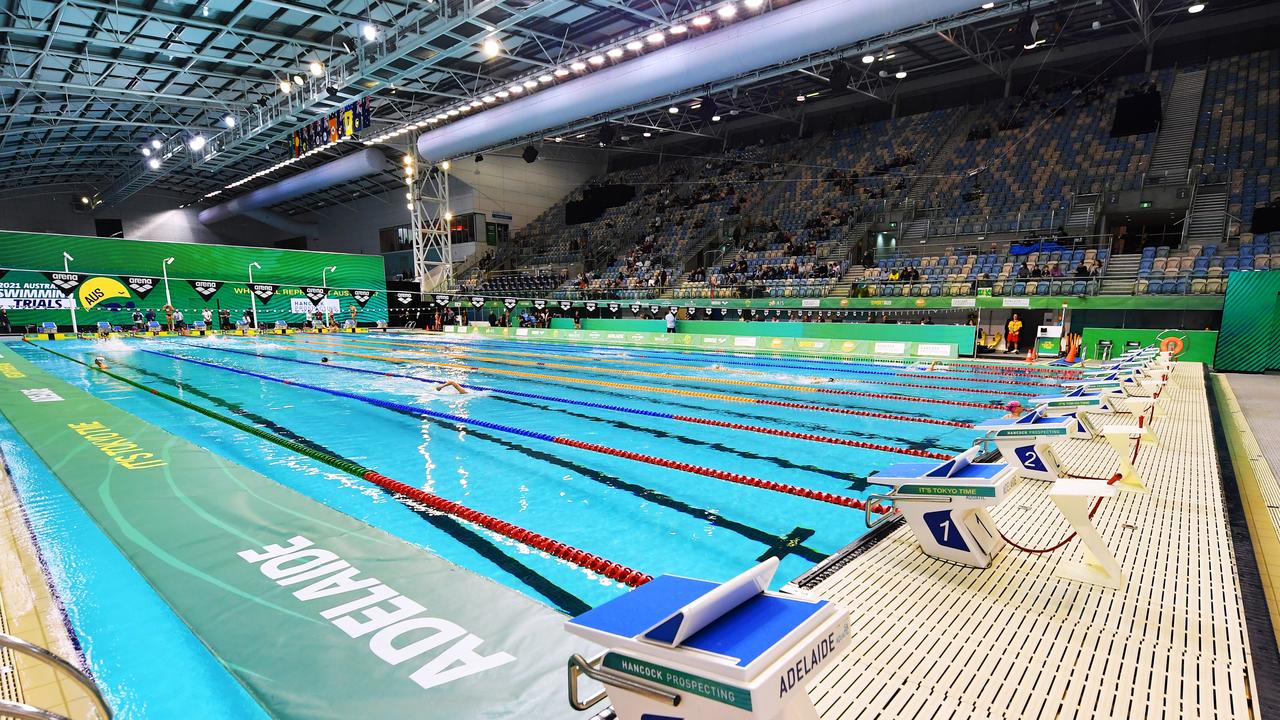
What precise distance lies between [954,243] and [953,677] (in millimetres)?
19514

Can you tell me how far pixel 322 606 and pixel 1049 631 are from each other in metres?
2.87

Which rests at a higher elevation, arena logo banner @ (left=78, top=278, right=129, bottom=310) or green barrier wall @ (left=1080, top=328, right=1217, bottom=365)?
arena logo banner @ (left=78, top=278, right=129, bottom=310)

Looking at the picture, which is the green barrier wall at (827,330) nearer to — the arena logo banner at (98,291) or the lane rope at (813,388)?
the lane rope at (813,388)

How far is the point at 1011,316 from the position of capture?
15.2m

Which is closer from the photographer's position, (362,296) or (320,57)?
(320,57)

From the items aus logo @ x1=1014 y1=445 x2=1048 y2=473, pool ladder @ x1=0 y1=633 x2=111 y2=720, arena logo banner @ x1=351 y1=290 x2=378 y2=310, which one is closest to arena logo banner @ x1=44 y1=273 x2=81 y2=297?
arena logo banner @ x1=351 y1=290 x2=378 y2=310

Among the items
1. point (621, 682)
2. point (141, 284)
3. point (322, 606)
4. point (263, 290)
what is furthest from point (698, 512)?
point (141, 284)

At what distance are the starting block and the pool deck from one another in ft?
0.24

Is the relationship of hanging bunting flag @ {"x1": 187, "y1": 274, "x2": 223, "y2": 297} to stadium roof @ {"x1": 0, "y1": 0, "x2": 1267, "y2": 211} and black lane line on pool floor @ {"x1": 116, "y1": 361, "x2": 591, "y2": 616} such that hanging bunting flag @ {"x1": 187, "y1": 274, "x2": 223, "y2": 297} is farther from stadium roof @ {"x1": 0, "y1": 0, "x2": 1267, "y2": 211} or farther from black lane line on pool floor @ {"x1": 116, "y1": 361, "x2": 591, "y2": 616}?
black lane line on pool floor @ {"x1": 116, "y1": 361, "x2": 591, "y2": 616}

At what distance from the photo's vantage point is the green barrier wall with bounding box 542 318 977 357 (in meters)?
13.6

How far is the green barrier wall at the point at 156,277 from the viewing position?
806 inches

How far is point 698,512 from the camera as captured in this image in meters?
3.89

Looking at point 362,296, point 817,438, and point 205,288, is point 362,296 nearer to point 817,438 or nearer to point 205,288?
point 205,288

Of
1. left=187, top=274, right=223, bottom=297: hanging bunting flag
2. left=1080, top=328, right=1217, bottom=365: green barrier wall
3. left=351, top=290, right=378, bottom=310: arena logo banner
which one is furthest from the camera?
left=351, top=290, right=378, bottom=310: arena logo banner
